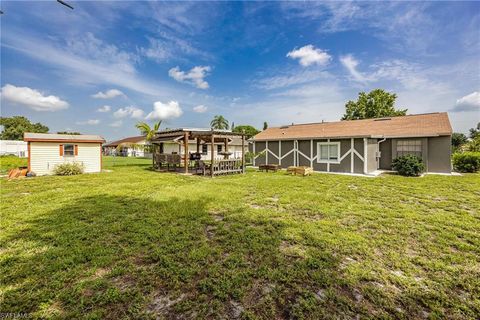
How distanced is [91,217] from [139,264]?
2.89 metres

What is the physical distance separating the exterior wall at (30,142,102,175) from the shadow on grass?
442 inches

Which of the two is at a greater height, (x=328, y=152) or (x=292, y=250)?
(x=328, y=152)

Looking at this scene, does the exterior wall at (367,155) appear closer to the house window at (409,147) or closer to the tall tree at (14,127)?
the house window at (409,147)

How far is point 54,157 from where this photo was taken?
13.2 metres

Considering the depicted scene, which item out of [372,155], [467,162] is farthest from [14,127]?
[467,162]

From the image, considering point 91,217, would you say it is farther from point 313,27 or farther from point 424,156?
point 424,156

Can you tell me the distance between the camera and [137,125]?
25.0 metres

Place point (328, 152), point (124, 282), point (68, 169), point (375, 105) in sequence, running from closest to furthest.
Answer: point (124, 282) → point (68, 169) → point (328, 152) → point (375, 105)

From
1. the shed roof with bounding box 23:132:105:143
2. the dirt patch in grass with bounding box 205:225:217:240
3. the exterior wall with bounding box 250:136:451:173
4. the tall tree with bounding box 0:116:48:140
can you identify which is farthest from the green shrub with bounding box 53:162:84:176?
the tall tree with bounding box 0:116:48:140

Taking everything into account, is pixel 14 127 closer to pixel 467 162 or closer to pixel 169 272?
pixel 169 272

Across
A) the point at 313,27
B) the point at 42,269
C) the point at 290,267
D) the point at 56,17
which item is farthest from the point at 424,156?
the point at 56,17

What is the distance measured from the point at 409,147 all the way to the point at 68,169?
22.2 metres

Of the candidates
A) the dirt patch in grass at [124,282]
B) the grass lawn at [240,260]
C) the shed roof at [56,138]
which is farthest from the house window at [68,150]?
the dirt patch in grass at [124,282]

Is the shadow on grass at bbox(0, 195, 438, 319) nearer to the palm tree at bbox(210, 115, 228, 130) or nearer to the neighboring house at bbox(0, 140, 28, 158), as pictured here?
the neighboring house at bbox(0, 140, 28, 158)
